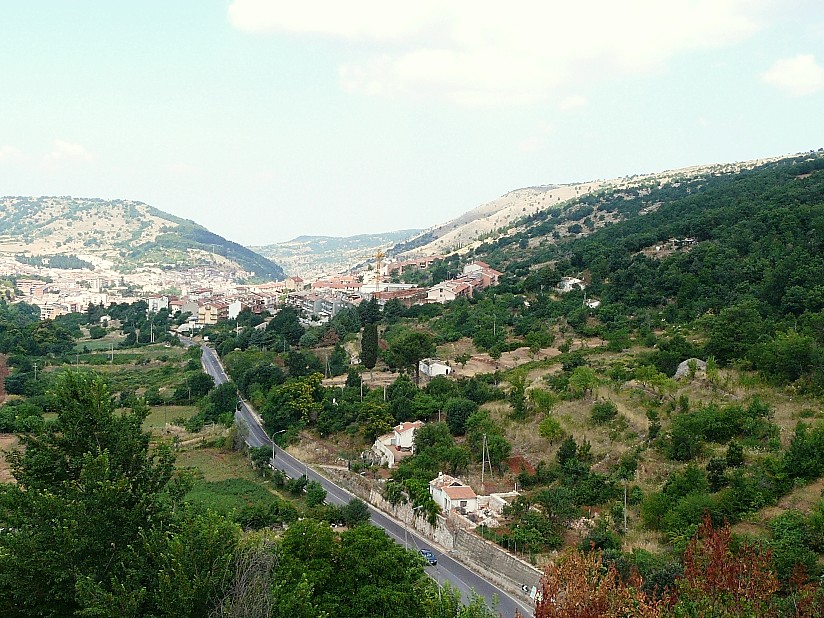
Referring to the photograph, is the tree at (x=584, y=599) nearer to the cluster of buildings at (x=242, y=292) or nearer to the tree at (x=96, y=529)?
the tree at (x=96, y=529)

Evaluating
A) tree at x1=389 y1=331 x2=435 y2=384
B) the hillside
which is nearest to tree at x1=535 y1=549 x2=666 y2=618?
tree at x1=389 y1=331 x2=435 y2=384

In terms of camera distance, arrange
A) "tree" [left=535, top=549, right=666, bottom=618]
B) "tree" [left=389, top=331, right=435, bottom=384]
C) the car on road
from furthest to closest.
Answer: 1. "tree" [left=389, top=331, right=435, bottom=384]
2. the car on road
3. "tree" [left=535, top=549, right=666, bottom=618]

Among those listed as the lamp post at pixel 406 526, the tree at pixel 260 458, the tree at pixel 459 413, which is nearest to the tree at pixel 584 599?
the lamp post at pixel 406 526

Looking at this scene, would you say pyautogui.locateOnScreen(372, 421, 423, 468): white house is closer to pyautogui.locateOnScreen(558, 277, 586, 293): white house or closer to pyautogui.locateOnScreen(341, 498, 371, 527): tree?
pyautogui.locateOnScreen(341, 498, 371, 527): tree

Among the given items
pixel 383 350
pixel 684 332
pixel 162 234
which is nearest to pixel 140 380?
pixel 383 350

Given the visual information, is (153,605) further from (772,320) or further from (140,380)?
(140,380)

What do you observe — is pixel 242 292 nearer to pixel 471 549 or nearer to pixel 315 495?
pixel 315 495
